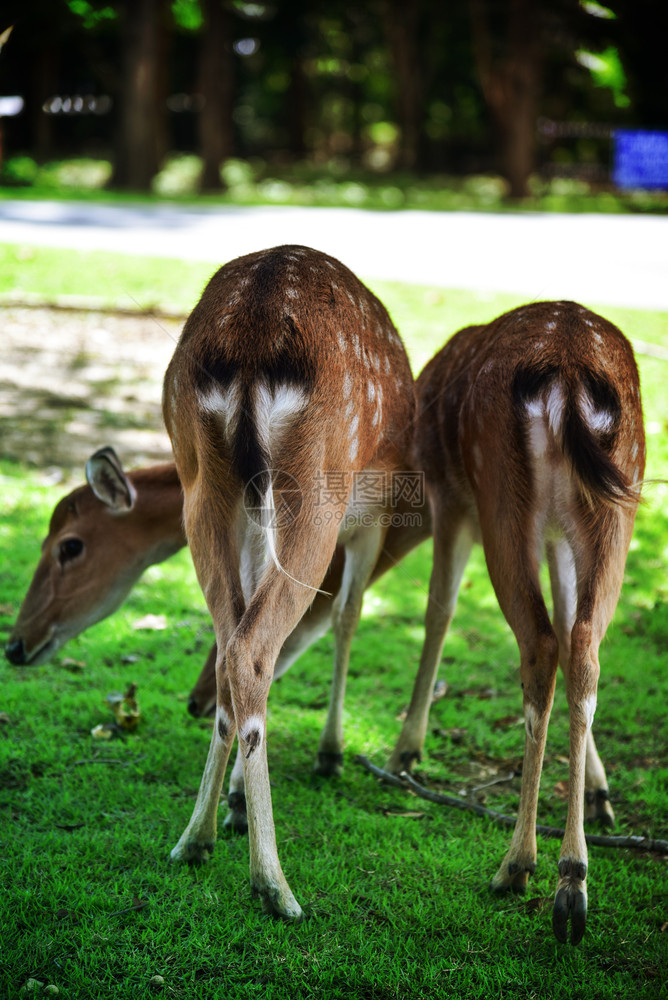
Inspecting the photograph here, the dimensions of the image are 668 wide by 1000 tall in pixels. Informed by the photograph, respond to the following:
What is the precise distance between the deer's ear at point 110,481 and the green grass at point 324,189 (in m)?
13.7

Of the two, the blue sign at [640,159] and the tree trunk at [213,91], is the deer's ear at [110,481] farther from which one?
the blue sign at [640,159]

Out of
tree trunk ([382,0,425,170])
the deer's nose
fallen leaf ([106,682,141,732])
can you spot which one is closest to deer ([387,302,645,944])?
fallen leaf ([106,682,141,732])

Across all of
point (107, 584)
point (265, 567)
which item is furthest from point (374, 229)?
point (265, 567)

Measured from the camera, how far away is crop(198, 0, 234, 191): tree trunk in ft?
65.1

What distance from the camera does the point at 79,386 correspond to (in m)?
8.48

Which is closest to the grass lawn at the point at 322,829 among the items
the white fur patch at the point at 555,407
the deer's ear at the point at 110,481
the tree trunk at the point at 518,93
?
the white fur patch at the point at 555,407

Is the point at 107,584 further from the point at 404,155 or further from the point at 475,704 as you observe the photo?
the point at 404,155

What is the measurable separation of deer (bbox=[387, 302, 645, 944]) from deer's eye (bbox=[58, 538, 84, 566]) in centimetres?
184

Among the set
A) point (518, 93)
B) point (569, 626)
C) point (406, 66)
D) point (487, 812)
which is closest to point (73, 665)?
point (487, 812)

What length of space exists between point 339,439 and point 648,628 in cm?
310

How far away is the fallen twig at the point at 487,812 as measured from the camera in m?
3.54

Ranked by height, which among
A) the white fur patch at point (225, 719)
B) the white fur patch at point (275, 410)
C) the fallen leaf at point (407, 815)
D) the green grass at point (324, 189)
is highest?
the green grass at point (324, 189)

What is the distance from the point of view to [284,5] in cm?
2578

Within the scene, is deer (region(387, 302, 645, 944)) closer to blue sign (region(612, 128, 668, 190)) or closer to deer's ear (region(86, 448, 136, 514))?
deer's ear (region(86, 448, 136, 514))
